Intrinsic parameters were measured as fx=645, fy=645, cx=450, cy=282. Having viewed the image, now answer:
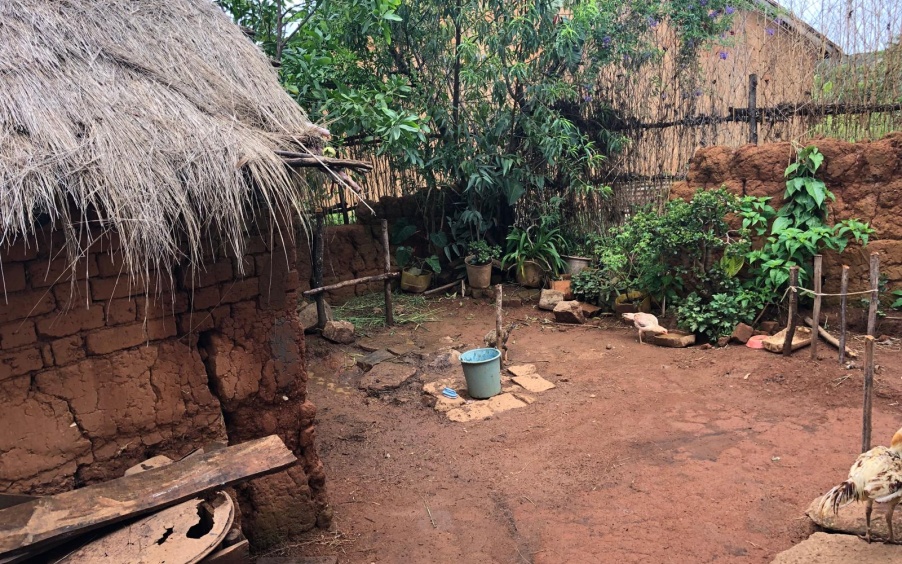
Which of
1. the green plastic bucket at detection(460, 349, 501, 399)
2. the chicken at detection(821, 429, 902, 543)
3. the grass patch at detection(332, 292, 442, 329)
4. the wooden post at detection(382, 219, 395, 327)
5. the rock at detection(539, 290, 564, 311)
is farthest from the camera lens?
the rock at detection(539, 290, 564, 311)

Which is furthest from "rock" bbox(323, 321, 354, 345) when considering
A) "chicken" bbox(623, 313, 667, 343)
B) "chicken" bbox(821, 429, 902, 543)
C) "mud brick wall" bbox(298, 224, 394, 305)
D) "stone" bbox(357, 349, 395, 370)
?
"chicken" bbox(821, 429, 902, 543)

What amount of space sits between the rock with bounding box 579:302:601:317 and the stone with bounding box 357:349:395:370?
2498 millimetres

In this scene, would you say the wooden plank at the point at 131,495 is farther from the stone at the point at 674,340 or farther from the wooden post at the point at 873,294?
the stone at the point at 674,340

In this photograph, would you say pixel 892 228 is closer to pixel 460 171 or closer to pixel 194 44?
pixel 460 171

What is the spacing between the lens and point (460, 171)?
8844 millimetres

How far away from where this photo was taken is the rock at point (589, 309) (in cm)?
785

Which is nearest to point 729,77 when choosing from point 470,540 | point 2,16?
point 470,540

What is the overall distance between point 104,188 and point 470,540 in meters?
2.70

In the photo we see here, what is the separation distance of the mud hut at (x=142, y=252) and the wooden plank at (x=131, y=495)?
0.42m

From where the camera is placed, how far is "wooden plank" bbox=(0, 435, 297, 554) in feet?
8.23

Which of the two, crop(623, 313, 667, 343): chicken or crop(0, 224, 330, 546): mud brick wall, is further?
crop(623, 313, 667, 343): chicken

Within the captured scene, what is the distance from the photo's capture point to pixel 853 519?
3.39m

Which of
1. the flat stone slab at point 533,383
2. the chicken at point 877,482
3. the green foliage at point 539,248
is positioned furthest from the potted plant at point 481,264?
the chicken at point 877,482

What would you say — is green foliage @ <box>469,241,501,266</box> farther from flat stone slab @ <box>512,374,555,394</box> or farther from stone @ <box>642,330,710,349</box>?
flat stone slab @ <box>512,374,555,394</box>
